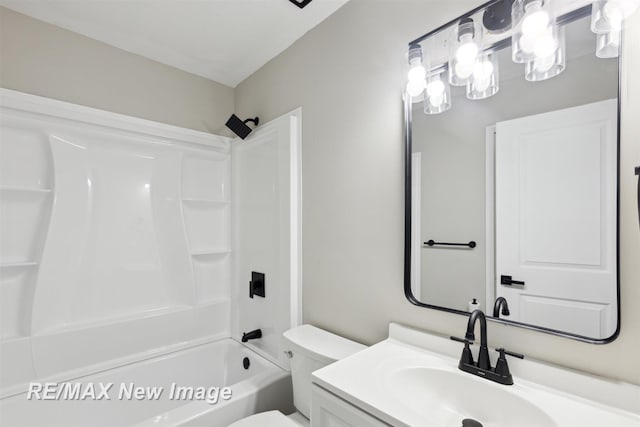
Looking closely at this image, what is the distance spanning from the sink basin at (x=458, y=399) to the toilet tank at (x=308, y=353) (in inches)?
14.4

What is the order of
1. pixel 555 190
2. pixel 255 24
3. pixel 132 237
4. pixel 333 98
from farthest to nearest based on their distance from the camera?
pixel 132 237, pixel 255 24, pixel 333 98, pixel 555 190

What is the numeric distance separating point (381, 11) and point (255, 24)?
2.40 ft

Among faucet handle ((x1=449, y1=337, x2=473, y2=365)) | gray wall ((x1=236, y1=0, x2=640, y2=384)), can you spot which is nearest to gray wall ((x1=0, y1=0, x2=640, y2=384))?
gray wall ((x1=236, y1=0, x2=640, y2=384))

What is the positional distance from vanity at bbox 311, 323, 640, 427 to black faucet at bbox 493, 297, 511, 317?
14 centimetres

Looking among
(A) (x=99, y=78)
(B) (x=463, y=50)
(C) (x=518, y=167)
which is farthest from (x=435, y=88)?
(A) (x=99, y=78)

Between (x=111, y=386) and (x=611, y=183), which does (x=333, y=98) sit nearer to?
(x=611, y=183)

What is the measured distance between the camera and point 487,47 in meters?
1.03

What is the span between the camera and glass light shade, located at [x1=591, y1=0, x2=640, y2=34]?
78 cm

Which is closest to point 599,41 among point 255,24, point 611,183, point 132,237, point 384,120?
point 611,183

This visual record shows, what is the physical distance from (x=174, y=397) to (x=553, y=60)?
247 cm

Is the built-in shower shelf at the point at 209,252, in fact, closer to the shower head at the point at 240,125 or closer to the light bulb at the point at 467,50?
the shower head at the point at 240,125

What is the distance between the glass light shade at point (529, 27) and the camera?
0.89 metres

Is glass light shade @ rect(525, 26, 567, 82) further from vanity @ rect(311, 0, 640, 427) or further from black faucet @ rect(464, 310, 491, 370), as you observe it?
black faucet @ rect(464, 310, 491, 370)

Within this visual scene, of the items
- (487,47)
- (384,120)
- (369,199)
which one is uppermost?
(487,47)
